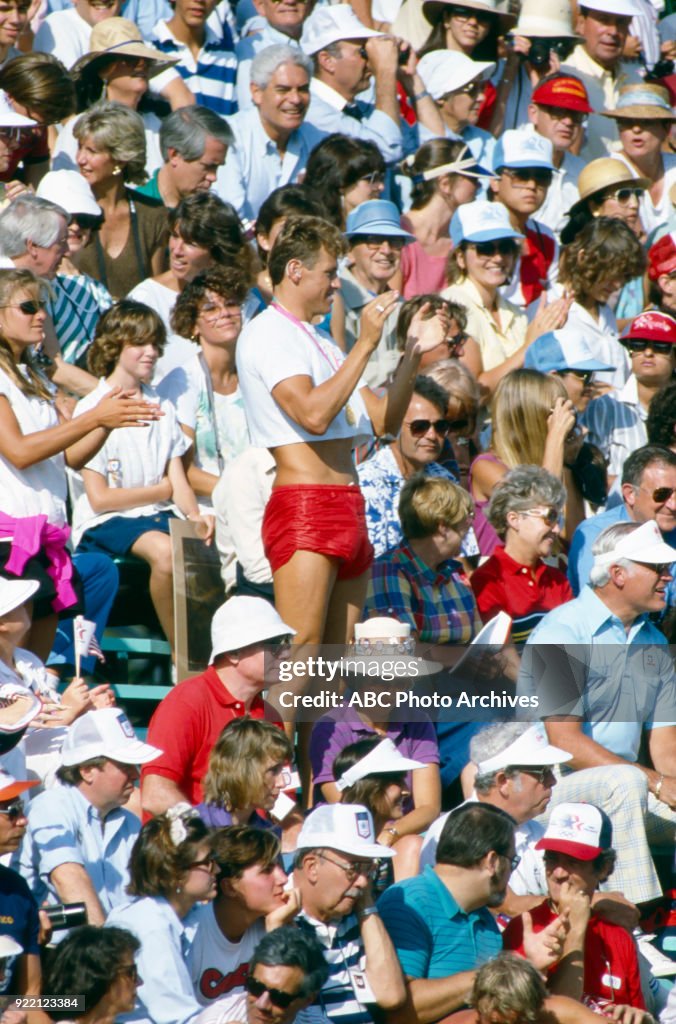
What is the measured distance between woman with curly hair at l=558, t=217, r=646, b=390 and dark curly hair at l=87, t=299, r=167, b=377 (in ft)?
8.40

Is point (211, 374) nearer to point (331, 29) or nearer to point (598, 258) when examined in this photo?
point (598, 258)

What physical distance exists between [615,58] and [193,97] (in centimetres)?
338

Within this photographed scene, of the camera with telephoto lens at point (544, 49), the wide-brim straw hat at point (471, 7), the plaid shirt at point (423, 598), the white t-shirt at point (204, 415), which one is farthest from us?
the camera with telephoto lens at point (544, 49)

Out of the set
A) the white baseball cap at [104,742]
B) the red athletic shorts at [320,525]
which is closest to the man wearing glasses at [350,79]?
the red athletic shorts at [320,525]

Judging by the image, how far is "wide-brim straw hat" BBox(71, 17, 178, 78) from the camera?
9.50 m

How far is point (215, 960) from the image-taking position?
17.4 feet

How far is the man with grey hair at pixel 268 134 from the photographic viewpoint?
9.82 meters

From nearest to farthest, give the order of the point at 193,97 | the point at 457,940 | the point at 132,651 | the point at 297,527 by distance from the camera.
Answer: the point at 457,940, the point at 297,527, the point at 132,651, the point at 193,97

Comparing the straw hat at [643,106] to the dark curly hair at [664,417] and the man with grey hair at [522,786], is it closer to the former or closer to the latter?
the dark curly hair at [664,417]

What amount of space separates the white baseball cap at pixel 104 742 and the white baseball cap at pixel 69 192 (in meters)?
3.19

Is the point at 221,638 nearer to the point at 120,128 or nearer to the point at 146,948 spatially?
the point at 146,948

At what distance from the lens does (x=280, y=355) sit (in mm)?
6723

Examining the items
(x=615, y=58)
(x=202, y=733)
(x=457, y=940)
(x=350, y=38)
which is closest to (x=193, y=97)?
(x=350, y=38)

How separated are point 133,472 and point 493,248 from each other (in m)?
2.47
